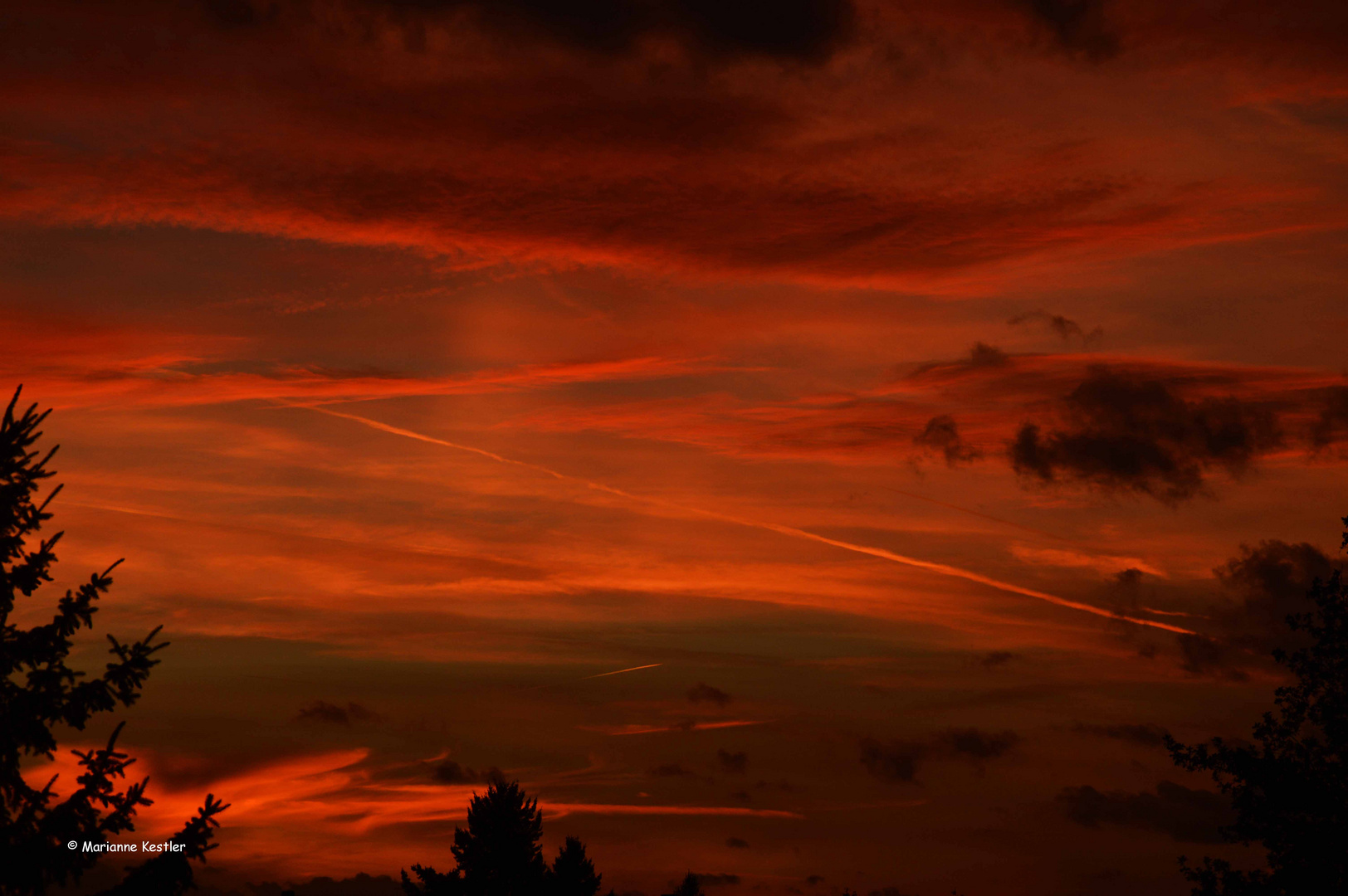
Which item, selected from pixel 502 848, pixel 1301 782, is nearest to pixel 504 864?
pixel 502 848

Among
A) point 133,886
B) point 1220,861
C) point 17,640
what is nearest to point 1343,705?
point 1220,861

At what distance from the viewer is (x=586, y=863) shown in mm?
60250

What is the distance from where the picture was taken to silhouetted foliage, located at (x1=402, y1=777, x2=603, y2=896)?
5447 cm

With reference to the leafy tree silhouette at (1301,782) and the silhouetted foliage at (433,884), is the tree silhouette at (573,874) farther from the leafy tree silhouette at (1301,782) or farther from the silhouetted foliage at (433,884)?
the leafy tree silhouette at (1301,782)

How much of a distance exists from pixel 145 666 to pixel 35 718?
55.2 inches

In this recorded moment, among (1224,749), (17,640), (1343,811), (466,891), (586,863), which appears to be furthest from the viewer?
(586,863)

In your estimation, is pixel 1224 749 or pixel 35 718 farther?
pixel 1224 749

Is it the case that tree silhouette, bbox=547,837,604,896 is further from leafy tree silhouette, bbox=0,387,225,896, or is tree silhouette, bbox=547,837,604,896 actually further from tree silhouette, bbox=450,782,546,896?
leafy tree silhouette, bbox=0,387,225,896

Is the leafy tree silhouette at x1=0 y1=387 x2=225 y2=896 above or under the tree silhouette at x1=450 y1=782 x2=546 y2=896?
above

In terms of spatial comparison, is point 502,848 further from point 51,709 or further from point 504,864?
point 51,709

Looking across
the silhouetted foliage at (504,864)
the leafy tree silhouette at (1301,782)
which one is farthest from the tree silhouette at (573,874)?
the leafy tree silhouette at (1301,782)

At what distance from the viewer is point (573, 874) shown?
5912 centimetres

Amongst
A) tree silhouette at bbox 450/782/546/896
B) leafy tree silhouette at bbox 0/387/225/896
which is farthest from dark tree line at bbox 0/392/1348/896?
tree silhouette at bbox 450/782/546/896

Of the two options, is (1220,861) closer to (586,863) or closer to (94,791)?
(94,791)
